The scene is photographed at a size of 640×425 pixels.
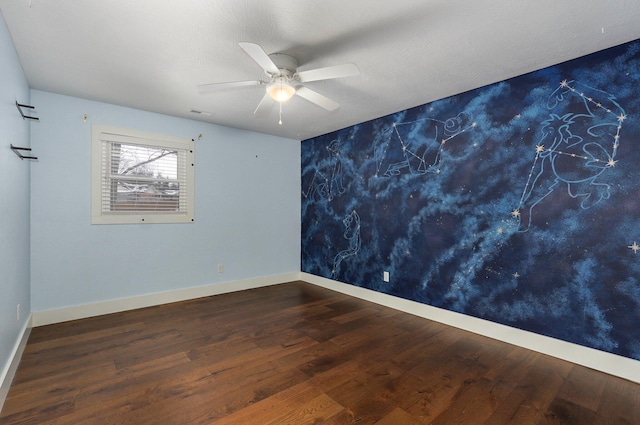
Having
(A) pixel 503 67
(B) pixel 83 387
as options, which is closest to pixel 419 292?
(A) pixel 503 67

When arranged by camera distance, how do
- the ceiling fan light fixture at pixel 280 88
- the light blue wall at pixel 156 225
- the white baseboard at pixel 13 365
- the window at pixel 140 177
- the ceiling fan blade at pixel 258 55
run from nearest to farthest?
the ceiling fan blade at pixel 258 55, the white baseboard at pixel 13 365, the ceiling fan light fixture at pixel 280 88, the light blue wall at pixel 156 225, the window at pixel 140 177

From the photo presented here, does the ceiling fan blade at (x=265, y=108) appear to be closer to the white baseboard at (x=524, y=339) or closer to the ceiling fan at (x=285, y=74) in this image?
the ceiling fan at (x=285, y=74)

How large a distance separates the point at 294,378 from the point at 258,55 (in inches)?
86.3

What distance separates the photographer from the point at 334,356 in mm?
2354

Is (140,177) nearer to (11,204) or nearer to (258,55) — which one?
(11,204)

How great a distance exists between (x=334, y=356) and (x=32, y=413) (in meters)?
1.93

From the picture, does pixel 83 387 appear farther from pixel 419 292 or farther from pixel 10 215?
pixel 419 292

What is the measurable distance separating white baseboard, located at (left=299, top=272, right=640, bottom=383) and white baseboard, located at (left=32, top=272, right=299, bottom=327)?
1725 mm

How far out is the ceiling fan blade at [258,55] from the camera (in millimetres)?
1649

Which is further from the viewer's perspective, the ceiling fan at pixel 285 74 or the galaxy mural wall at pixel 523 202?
the galaxy mural wall at pixel 523 202

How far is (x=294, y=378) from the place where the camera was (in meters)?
2.03

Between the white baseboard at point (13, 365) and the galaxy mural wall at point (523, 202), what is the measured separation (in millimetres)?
3393

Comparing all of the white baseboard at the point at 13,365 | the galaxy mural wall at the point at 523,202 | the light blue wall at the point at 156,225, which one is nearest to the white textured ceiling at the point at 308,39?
the galaxy mural wall at the point at 523,202

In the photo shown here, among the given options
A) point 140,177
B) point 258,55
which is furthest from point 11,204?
point 258,55
